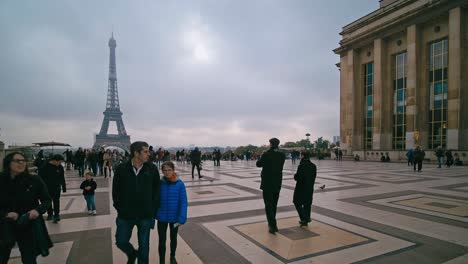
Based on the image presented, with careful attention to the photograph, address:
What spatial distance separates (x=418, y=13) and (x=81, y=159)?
4027cm

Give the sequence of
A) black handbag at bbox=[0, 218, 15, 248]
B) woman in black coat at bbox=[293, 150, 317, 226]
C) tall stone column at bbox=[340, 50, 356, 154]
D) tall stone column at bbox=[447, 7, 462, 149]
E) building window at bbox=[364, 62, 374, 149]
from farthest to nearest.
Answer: tall stone column at bbox=[340, 50, 356, 154] → building window at bbox=[364, 62, 374, 149] → tall stone column at bbox=[447, 7, 462, 149] → woman in black coat at bbox=[293, 150, 317, 226] → black handbag at bbox=[0, 218, 15, 248]

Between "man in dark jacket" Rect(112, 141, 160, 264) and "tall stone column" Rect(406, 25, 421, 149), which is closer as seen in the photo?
"man in dark jacket" Rect(112, 141, 160, 264)

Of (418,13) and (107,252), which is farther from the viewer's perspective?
(418,13)

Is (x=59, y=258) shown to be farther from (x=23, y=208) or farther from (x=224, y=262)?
(x=224, y=262)

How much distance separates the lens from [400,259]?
4.00 metres

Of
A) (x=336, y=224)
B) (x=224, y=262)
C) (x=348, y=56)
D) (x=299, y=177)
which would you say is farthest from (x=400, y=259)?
(x=348, y=56)

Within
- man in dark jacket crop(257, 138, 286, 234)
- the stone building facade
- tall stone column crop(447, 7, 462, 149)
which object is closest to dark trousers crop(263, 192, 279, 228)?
man in dark jacket crop(257, 138, 286, 234)

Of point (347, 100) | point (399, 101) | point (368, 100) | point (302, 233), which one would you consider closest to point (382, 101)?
point (399, 101)

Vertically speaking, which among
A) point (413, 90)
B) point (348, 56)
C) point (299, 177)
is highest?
point (348, 56)

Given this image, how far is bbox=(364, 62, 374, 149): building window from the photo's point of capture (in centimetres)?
4056

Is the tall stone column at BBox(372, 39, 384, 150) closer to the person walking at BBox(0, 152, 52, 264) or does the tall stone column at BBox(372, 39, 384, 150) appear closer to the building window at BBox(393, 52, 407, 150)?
the building window at BBox(393, 52, 407, 150)

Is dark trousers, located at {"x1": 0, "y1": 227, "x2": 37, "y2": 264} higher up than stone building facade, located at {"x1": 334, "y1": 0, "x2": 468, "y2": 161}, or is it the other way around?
stone building facade, located at {"x1": 334, "y1": 0, "x2": 468, "y2": 161}

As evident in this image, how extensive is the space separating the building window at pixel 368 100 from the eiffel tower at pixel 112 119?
67.4 metres

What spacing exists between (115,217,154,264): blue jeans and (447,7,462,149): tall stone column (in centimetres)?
3578
